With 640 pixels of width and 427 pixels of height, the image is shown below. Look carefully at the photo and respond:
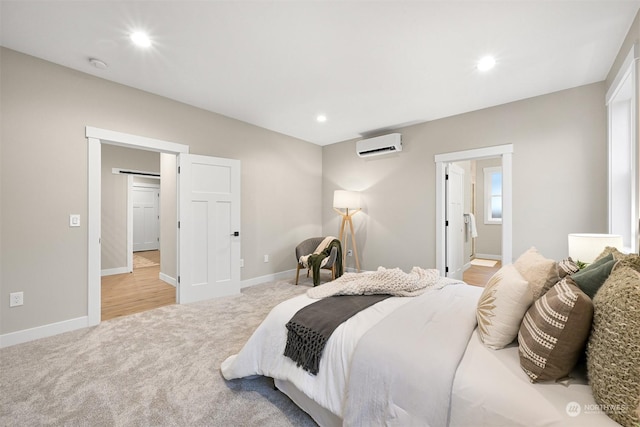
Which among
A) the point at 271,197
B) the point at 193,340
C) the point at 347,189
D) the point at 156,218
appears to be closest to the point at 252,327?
the point at 193,340

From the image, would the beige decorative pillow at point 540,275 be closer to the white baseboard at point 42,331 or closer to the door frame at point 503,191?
the door frame at point 503,191

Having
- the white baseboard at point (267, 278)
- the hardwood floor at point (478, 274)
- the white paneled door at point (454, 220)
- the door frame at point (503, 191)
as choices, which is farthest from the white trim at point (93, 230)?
the hardwood floor at point (478, 274)

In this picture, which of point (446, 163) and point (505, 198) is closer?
point (505, 198)

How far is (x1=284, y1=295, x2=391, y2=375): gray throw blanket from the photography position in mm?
1448

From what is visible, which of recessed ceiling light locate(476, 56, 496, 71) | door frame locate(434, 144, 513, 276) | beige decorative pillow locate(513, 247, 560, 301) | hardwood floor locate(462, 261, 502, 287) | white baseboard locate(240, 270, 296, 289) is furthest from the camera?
hardwood floor locate(462, 261, 502, 287)

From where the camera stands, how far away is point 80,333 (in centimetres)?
265

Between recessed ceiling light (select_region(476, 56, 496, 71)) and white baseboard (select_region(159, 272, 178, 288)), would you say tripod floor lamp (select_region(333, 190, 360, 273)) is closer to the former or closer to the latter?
recessed ceiling light (select_region(476, 56, 496, 71))

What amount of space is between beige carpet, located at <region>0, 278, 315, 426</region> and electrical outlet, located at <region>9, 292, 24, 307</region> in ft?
1.21

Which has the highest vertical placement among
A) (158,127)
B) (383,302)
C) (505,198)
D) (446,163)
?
(158,127)

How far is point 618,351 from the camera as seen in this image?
82 centimetres

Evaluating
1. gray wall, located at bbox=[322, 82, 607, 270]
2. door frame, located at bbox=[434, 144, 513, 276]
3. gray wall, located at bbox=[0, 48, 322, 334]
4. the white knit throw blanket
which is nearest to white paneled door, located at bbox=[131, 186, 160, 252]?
gray wall, located at bbox=[0, 48, 322, 334]

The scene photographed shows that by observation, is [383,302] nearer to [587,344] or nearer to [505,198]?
[587,344]

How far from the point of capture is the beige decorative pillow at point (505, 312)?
123 centimetres

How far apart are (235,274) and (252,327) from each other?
1268mm
